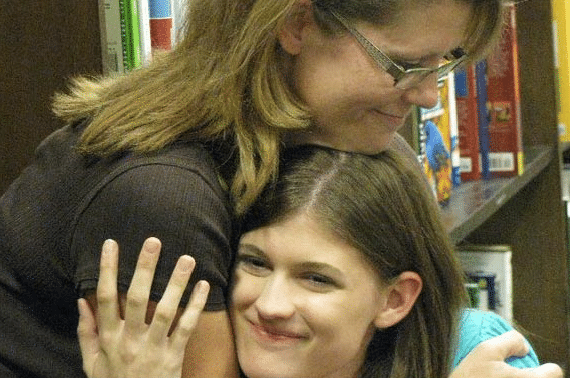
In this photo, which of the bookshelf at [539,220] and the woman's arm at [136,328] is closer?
the woman's arm at [136,328]

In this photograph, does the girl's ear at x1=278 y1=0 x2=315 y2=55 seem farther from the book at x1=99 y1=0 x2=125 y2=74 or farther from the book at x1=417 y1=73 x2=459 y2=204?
the book at x1=417 y1=73 x2=459 y2=204

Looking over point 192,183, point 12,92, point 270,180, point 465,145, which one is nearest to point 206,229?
point 192,183

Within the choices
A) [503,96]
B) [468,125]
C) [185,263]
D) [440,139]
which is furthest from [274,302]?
[503,96]

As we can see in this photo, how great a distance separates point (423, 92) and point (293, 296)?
0.28 metres

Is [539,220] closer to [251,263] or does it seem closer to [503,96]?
[503,96]

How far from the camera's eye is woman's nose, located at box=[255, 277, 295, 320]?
3.91 ft

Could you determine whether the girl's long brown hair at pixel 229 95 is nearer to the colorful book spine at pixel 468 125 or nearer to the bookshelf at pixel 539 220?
the colorful book spine at pixel 468 125

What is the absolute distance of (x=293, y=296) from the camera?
1.21 m

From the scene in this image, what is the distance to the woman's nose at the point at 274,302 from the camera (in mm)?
1192

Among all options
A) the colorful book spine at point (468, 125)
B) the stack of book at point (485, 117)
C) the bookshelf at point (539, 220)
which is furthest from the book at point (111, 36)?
the bookshelf at point (539, 220)

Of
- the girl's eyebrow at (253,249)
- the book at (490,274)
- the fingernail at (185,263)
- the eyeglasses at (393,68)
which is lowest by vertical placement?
the book at (490,274)

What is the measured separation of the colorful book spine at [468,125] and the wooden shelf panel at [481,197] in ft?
0.14

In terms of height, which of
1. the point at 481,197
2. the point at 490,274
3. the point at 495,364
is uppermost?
the point at 481,197

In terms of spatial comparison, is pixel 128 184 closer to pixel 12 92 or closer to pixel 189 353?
pixel 189 353
